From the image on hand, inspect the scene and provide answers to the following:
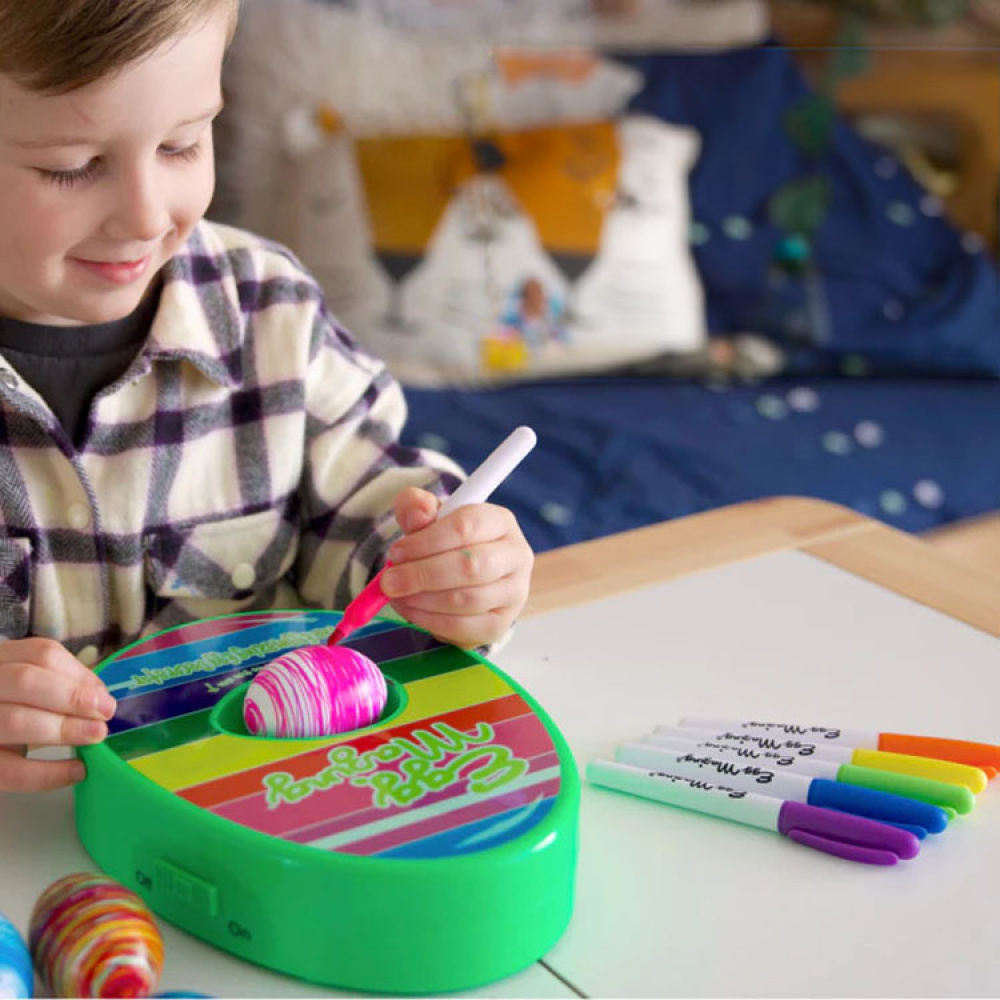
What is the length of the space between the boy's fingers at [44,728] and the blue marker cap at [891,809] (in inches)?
11.6

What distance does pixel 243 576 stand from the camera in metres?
0.80

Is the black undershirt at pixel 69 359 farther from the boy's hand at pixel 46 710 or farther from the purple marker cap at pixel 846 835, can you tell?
the purple marker cap at pixel 846 835

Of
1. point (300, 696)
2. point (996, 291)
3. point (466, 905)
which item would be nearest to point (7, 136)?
point (300, 696)

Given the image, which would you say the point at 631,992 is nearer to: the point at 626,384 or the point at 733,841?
the point at 733,841

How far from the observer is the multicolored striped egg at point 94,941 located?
1.42ft

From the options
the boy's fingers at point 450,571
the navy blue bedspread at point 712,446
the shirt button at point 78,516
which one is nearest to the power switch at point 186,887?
the boy's fingers at point 450,571

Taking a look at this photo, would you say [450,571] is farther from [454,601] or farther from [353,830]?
[353,830]

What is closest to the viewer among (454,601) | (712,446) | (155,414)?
(454,601)

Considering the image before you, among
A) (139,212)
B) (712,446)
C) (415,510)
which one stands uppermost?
(139,212)

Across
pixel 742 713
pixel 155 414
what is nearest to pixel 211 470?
pixel 155 414

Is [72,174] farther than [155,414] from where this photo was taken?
No

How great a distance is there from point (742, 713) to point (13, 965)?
36 cm

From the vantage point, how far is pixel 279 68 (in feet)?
6.29

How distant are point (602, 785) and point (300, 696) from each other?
143mm
